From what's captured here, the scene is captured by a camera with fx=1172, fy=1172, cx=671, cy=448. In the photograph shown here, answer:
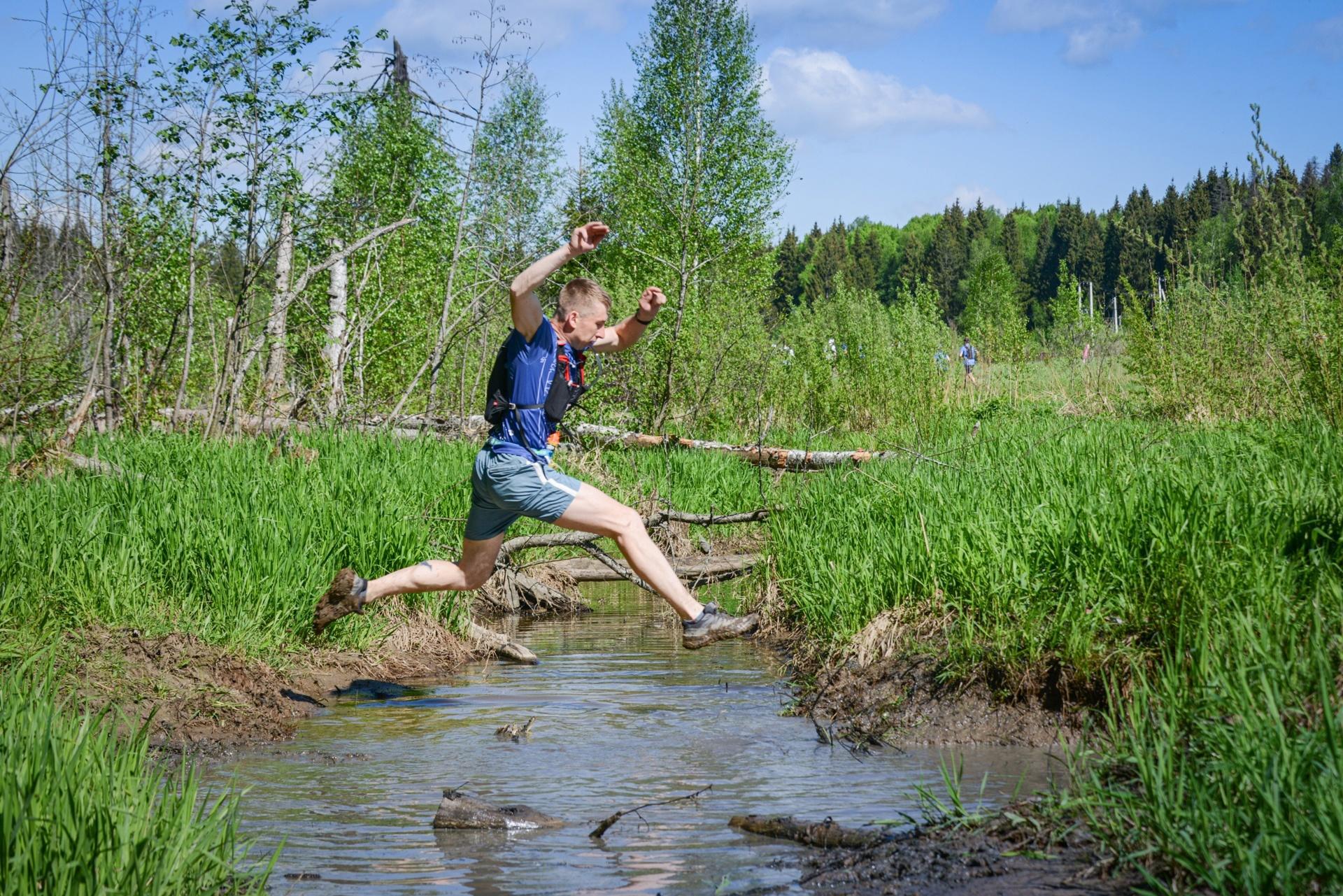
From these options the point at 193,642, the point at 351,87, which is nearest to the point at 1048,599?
the point at 193,642

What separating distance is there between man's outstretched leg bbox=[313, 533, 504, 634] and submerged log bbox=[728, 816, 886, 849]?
2.90 metres

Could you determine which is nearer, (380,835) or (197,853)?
(197,853)

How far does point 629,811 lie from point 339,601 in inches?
114

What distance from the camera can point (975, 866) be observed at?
3490 mm

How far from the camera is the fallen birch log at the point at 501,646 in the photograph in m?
8.04

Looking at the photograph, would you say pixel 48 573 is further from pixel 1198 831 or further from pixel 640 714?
pixel 1198 831

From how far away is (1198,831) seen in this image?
2.96 meters

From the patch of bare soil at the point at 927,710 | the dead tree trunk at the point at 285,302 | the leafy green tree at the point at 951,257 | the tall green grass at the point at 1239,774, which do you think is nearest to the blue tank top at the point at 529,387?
the patch of bare soil at the point at 927,710

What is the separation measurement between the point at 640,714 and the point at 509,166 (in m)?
13.1

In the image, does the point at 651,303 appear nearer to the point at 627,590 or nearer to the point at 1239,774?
the point at 1239,774

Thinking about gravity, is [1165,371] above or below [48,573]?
above

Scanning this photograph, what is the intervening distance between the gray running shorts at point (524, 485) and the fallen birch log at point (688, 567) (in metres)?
3.49

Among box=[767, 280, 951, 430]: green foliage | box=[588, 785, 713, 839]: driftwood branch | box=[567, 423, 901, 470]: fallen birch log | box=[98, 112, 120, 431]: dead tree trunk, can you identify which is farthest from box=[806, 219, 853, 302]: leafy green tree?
box=[588, 785, 713, 839]: driftwood branch

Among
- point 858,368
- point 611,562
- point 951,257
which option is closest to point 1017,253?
point 951,257
